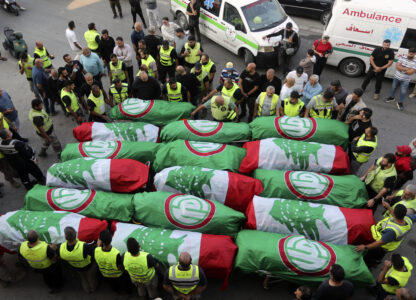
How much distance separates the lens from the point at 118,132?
674cm

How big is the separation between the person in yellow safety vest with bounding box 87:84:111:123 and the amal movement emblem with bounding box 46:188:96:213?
2253 mm

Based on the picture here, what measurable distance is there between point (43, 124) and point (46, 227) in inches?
102

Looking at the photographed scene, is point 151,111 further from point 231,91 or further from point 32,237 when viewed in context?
point 32,237

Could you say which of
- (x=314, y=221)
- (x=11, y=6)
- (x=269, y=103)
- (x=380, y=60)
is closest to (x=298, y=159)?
(x=314, y=221)

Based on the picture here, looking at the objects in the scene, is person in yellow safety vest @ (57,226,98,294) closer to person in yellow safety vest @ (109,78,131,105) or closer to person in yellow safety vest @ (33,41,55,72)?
person in yellow safety vest @ (109,78,131,105)

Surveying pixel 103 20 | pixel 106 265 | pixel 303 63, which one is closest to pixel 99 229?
pixel 106 265

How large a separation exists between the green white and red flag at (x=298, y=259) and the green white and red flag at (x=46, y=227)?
222 centimetres

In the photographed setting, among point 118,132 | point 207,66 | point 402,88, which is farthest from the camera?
point 402,88

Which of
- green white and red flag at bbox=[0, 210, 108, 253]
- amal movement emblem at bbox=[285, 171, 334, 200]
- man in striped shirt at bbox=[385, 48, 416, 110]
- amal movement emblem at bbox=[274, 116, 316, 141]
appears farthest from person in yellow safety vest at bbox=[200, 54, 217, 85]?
man in striped shirt at bbox=[385, 48, 416, 110]

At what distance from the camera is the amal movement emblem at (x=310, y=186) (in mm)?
5512

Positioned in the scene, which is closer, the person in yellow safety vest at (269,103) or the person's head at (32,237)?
the person's head at (32,237)

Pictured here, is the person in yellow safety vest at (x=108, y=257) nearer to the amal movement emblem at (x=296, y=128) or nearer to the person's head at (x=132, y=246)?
the person's head at (x=132, y=246)

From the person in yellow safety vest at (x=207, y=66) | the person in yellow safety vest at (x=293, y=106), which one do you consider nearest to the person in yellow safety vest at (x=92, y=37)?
the person in yellow safety vest at (x=207, y=66)

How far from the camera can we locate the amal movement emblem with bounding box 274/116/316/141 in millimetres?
6473
